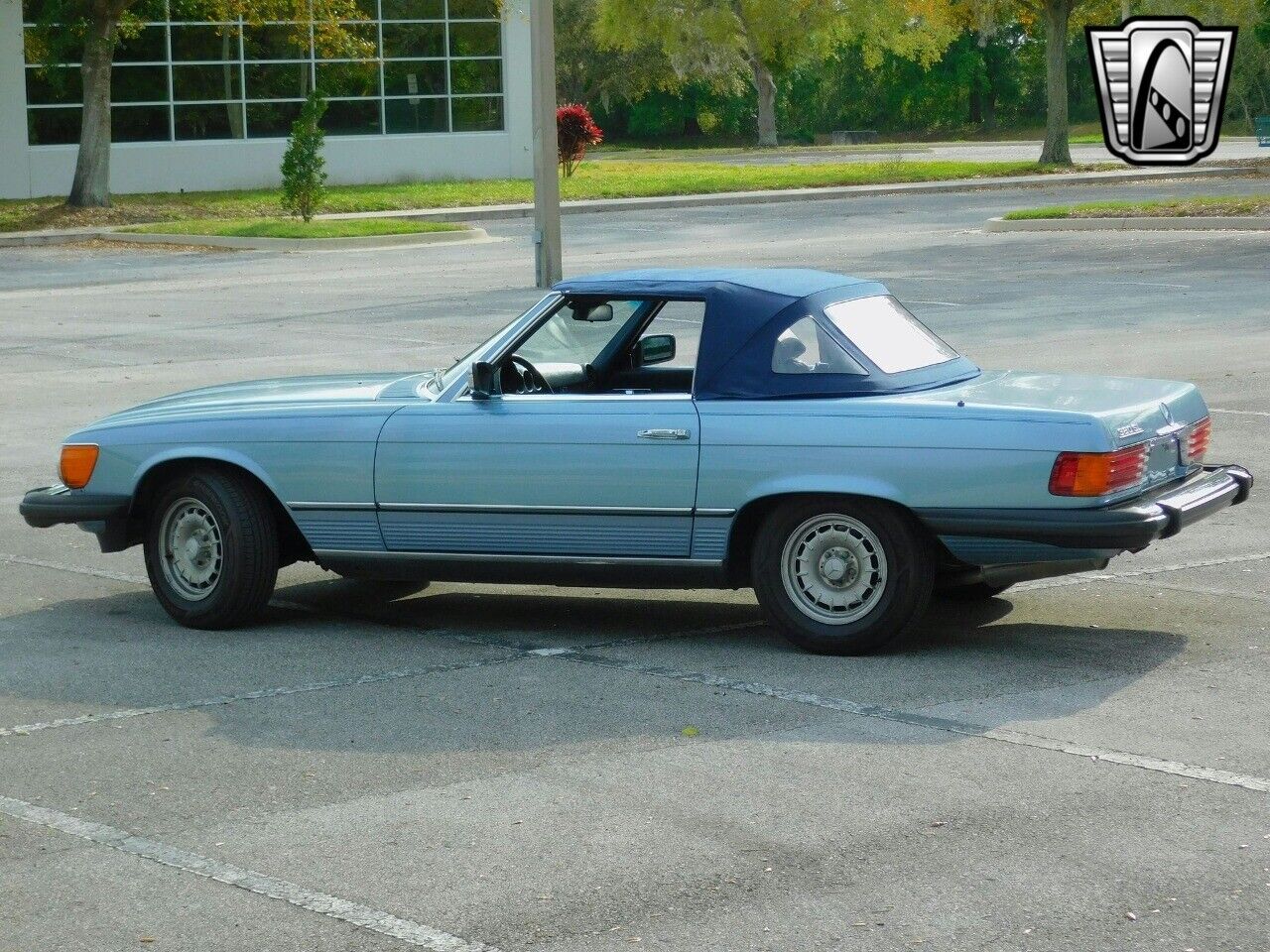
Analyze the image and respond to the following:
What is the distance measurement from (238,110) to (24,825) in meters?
42.9

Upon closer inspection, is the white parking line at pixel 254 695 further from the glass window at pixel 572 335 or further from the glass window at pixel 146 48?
the glass window at pixel 146 48

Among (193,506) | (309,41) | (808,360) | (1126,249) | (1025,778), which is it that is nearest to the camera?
(1025,778)

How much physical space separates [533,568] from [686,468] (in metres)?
0.75

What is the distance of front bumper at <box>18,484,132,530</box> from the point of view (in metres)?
7.94

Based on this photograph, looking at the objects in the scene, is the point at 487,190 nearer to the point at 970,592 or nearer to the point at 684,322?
the point at 684,322

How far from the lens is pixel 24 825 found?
537 cm

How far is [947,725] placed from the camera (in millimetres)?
6211

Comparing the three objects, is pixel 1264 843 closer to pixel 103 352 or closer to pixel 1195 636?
pixel 1195 636

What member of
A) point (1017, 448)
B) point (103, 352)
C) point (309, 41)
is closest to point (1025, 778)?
point (1017, 448)

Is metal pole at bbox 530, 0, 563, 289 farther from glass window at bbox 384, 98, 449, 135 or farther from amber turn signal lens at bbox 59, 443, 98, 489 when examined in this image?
glass window at bbox 384, 98, 449, 135

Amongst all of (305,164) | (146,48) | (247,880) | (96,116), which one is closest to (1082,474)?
(247,880)

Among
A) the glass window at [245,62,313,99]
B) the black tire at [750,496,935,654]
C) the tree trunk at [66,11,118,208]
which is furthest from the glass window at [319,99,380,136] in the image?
the black tire at [750,496,935,654]

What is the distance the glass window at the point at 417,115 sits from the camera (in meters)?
48.4

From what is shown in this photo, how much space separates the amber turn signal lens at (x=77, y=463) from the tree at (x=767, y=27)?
62.7m
